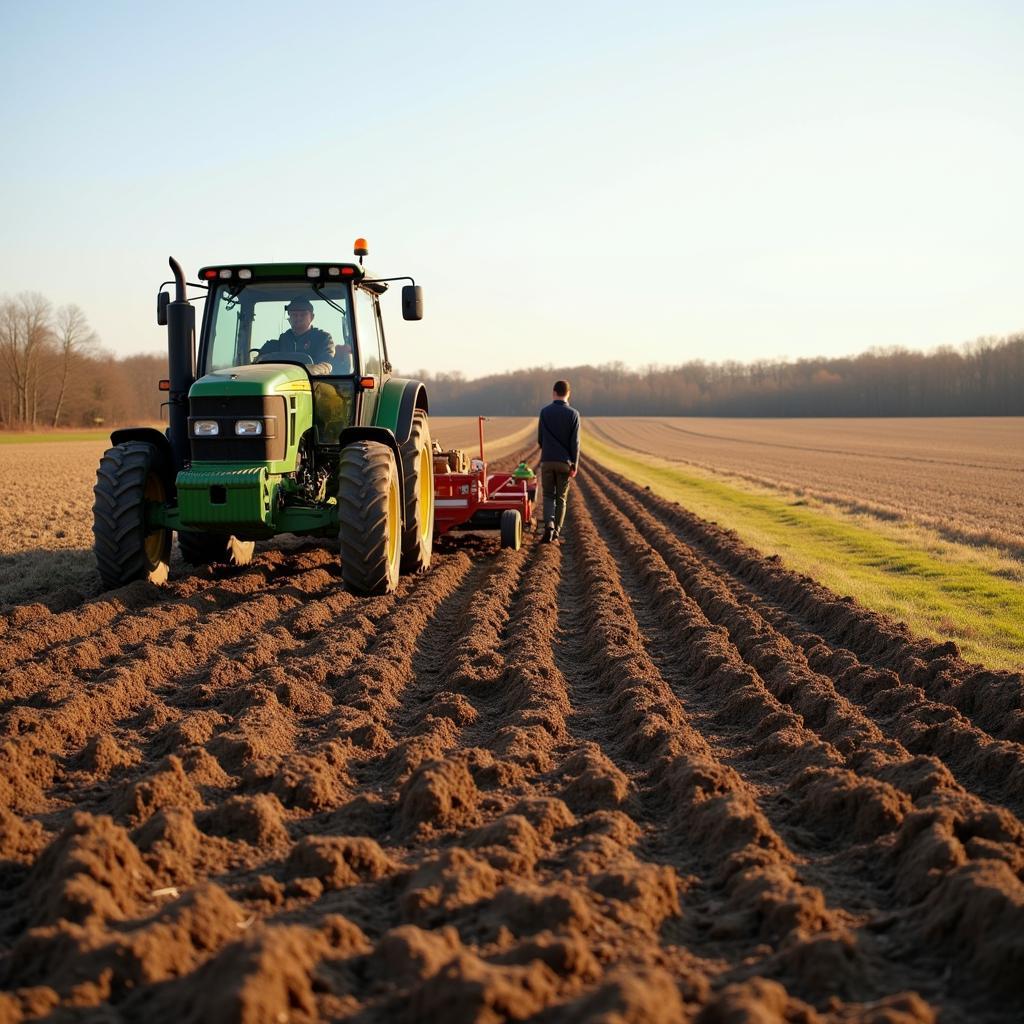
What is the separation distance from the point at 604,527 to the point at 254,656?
9.47 metres

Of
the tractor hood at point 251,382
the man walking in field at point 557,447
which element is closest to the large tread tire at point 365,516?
the tractor hood at point 251,382

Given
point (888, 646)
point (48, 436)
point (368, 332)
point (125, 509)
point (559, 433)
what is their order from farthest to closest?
1. point (48, 436)
2. point (559, 433)
3. point (368, 332)
4. point (125, 509)
5. point (888, 646)

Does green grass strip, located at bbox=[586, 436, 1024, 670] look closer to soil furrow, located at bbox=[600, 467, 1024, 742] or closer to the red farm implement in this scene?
soil furrow, located at bbox=[600, 467, 1024, 742]

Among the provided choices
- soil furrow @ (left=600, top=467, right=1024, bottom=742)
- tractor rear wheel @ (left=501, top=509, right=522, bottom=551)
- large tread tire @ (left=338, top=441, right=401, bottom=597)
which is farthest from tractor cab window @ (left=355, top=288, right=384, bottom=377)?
soil furrow @ (left=600, top=467, right=1024, bottom=742)

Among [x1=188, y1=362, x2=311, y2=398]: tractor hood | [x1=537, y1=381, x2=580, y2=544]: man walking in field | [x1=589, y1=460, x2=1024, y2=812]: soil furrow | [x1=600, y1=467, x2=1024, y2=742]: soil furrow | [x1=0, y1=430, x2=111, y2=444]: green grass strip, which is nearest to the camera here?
[x1=589, y1=460, x2=1024, y2=812]: soil furrow

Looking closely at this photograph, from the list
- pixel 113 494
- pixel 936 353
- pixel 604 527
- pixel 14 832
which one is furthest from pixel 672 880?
pixel 936 353

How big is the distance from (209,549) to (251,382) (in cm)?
276

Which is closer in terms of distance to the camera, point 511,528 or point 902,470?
point 511,528

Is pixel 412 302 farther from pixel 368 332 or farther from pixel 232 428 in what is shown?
pixel 232 428

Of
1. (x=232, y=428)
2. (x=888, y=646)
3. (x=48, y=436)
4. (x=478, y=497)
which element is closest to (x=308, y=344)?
(x=232, y=428)

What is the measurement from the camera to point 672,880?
12.0 ft

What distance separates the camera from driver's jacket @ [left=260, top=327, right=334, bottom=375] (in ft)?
31.0

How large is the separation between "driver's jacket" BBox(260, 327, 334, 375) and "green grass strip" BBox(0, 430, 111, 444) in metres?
46.5

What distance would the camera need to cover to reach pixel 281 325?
9539mm
